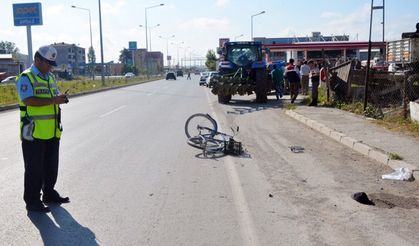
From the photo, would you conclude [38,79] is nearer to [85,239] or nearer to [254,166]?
[85,239]

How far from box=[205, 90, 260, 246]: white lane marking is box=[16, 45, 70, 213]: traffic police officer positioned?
90.3 inches

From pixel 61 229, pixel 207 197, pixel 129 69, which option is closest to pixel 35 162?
pixel 61 229

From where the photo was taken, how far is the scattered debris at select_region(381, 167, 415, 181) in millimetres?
7575

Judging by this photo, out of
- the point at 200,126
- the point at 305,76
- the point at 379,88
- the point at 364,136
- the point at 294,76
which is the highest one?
the point at 294,76

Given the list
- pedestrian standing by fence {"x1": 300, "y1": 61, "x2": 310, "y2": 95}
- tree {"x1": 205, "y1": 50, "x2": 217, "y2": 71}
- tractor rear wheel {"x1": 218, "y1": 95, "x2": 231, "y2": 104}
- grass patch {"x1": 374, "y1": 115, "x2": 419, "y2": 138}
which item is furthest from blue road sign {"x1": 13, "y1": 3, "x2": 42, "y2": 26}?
grass patch {"x1": 374, "y1": 115, "x2": 419, "y2": 138}

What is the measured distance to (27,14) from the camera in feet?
156

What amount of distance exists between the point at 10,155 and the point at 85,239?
5.48 m

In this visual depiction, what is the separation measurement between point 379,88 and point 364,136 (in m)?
5.39

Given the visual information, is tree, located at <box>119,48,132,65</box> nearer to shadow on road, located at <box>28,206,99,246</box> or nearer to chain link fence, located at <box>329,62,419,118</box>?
chain link fence, located at <box>329,62,419,118</box>

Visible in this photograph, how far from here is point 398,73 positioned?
15.4 m

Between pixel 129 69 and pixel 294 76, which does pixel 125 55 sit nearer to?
pixel 129 69

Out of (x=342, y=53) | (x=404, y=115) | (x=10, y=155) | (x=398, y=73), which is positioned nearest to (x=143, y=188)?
(x=10, y=155)

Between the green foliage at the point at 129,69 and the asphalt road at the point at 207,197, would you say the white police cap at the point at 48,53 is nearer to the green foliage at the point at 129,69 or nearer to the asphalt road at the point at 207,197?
the asphalt road at the point at 207,197

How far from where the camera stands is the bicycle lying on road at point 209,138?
9711 mm
